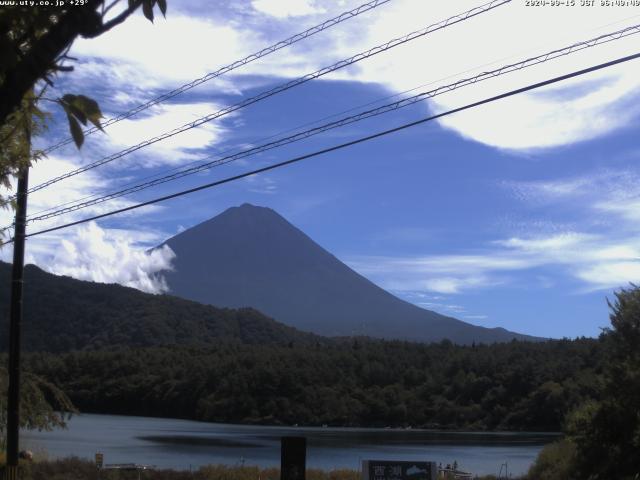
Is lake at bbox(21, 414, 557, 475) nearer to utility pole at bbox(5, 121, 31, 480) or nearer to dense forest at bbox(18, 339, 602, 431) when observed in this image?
dense forest at bbox(18, 339, 602, 431)

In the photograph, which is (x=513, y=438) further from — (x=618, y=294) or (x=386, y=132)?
(x=386, y=132)

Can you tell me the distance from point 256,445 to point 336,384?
3722 centimetres

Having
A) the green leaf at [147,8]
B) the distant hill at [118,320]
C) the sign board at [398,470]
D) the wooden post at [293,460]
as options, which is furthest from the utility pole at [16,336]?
the distant hill at [118,320]

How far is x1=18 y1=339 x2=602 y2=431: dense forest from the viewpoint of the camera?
3150 inches

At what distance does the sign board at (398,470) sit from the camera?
1430 centimetres

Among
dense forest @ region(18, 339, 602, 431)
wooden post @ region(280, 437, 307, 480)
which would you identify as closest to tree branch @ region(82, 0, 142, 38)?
wooden post @ region(280, 437, 307, 480)

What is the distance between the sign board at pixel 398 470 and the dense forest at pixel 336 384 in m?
64.3

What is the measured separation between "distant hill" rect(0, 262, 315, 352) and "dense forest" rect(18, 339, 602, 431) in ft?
46.8

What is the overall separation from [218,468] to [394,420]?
69.0 metres

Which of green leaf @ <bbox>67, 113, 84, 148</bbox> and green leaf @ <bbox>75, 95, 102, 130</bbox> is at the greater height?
green leaf @ <bbox>75, 95, 102, 130</bbox>

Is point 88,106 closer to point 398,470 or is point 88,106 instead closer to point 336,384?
point 398,470

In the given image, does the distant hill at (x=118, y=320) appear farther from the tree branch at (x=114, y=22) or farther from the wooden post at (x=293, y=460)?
the tree branch at (x=114, y=22)

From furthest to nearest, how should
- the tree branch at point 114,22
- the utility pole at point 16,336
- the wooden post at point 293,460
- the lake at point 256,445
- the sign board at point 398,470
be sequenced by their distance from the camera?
the lake at point 256,445 → the utility pole at point 16,336 → the sign board at point 398,470 → the wooden post at point 293,460 → the tree branch at point 114,22

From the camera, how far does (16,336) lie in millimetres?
17188
